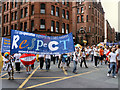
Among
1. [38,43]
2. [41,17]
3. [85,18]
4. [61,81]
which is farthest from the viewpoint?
[85,18]

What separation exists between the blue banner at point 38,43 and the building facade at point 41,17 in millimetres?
14412

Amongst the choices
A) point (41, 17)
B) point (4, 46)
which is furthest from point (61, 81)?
point (41, 17)

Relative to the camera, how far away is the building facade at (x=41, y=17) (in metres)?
22.5

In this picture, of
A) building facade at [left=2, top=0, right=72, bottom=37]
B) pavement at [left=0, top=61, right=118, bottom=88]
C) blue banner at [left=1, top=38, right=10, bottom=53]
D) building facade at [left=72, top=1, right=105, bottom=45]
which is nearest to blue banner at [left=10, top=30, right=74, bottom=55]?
pavement at [left=0, top=61, right=118, bottom=88]

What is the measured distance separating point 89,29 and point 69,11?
41.9 ft

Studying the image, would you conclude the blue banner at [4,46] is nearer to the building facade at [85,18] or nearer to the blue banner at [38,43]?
the blue banner at [38,43]

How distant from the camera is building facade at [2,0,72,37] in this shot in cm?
2250

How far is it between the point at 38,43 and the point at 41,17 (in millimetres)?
16108

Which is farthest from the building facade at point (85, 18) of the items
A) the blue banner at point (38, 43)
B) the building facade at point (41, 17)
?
the blue banner at point (38, 43)

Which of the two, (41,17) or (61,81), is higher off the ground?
(41,17)

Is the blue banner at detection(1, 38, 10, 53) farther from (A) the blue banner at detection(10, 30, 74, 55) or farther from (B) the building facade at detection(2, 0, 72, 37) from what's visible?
(B) the building facade at detection(2, 0, 72, 37)

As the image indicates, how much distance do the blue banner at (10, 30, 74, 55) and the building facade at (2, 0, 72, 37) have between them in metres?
14.4

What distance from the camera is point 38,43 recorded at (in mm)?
7531

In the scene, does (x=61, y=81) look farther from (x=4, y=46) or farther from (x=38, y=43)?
(x=4, y=46)
